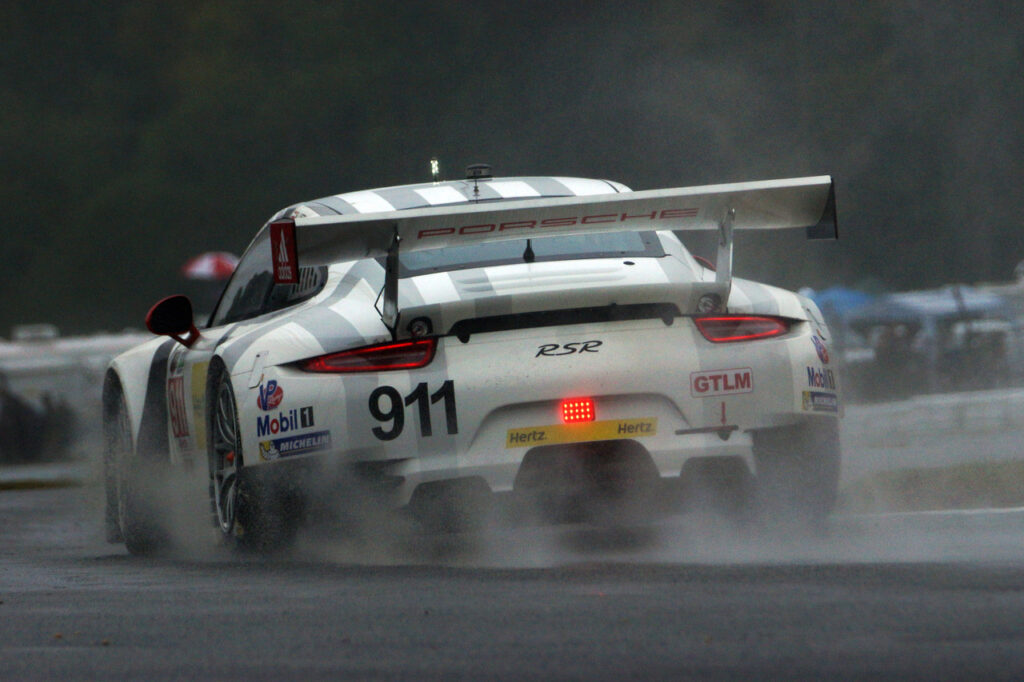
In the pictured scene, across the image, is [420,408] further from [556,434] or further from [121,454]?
[121,454]

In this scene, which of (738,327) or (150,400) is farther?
(150,400)

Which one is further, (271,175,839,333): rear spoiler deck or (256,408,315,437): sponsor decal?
(256,408,315,437): sponsor decal

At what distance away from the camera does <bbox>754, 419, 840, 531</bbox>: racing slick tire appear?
237 inches

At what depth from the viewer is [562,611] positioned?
15.1ft

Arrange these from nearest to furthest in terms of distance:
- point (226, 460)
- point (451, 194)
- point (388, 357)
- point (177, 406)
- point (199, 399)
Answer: point (388, 357), point (226, 460), point (199, 399), point (451, 194), point (177, 406)

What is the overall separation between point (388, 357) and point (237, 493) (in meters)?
0.81

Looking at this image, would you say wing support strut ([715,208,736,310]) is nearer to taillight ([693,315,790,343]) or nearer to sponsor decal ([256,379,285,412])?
taillight ([693,315,790,343])

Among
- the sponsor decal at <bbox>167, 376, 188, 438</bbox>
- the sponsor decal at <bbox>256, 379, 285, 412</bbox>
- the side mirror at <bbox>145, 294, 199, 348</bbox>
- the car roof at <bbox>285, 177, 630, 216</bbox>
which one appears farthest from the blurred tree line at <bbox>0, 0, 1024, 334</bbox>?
the sponsor decal at <bbox>256, 379, 285, 412</bbox>

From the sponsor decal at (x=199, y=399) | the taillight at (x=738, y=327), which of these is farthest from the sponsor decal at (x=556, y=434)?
the sponsor decal at (x=199, y=399)

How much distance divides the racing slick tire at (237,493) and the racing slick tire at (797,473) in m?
1.47

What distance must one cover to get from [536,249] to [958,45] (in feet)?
121

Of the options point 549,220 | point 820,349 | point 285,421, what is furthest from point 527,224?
point 820,349

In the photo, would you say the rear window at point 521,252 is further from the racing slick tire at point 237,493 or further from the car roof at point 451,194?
the racing slick tire at point 237,493

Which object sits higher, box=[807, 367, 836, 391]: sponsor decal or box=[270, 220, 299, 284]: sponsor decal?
box=[270, 220, 299, 284]: sponsor decal
